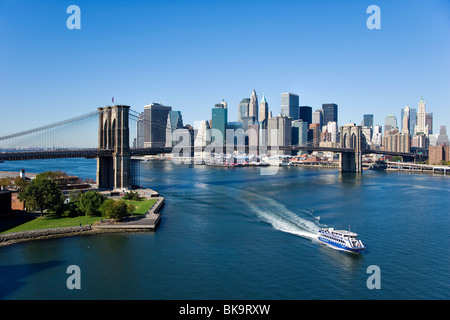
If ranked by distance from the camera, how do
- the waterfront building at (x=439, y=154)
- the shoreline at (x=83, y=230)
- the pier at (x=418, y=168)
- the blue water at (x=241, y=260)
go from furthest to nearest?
the waterfront building at (x=439, y=154)
the pier at (x=418, y=168)
the shoreline at (x=83, y=230)
the blue water at (x=241, y=260)

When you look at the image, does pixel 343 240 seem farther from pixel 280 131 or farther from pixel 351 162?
pixel 280 131

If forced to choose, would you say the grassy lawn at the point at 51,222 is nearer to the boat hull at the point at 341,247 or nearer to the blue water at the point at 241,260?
the blue water at the point at 241,260

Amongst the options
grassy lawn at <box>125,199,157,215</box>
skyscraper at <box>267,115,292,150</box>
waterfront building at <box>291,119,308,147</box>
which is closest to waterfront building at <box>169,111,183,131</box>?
skyscraper at <box>267,115,292,150</box>

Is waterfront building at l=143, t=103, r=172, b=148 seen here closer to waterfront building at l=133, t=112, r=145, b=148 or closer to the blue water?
waterfront building at l=133, t=112, r=145, b=148

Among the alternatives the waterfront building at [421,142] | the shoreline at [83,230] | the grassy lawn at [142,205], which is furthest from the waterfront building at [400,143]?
the shoreline at [83,230]

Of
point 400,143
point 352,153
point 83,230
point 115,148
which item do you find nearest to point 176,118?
point 400,143

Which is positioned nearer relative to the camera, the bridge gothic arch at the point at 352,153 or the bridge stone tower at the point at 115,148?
the bridge stone tower at the point at 115,148
